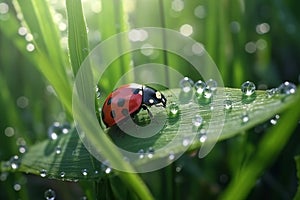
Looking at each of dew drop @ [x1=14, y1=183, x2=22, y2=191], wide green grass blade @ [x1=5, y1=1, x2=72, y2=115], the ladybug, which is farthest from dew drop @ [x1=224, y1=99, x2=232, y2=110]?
dew drop @ [x1=14, y1=183, x2=22, y2=191]

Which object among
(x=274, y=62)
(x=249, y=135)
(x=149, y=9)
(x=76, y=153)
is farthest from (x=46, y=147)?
(x=274, y=62)

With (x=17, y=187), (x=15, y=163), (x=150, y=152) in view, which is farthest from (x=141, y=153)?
(x=17, y=187)

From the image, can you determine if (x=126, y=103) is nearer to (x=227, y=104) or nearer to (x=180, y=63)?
(x=227, y=104)

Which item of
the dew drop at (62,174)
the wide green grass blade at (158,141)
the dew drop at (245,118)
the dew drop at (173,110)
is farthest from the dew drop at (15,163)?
the dew drop at (245,118)

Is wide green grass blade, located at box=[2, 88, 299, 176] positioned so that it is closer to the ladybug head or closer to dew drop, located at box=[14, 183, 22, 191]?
the ladybug head

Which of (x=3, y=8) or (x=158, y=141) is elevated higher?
(x=3, y=8)

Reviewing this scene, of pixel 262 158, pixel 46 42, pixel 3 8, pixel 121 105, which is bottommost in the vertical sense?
pixel 262 158

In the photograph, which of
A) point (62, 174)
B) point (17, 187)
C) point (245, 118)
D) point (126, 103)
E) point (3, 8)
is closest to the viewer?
point (245, 118)
